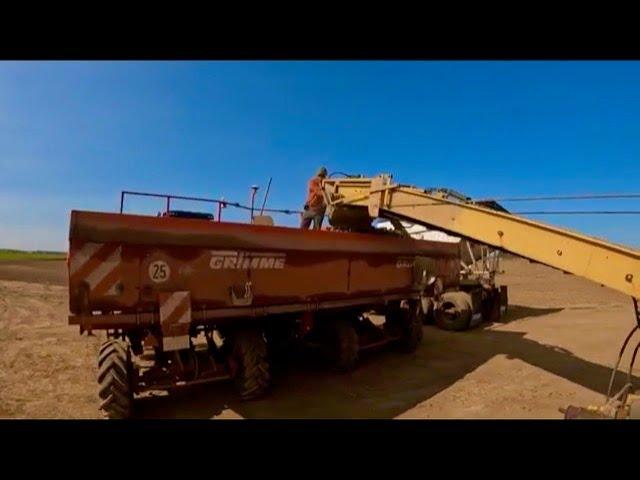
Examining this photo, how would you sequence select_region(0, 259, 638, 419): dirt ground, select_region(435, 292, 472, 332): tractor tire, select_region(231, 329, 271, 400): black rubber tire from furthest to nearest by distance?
select_region(435, 292, 472, 332): tractor tire → select_region(231, 329, 271, 400): black rubber tire → select_region(0, 259, 638, 419): dirt ground

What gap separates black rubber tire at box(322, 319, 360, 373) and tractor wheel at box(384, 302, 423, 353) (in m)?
1.80

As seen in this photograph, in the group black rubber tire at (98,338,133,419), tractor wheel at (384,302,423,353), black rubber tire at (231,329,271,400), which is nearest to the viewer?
black rubber tire at (98,338,133,419)

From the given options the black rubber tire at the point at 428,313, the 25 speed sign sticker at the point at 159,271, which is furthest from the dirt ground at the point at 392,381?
the 25 speed sign sticker at the point at 159,271

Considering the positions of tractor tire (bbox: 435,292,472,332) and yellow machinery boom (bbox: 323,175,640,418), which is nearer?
yellow machinery boom (bbox: 323,175,640,418)

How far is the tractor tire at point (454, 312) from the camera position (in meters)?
11.7

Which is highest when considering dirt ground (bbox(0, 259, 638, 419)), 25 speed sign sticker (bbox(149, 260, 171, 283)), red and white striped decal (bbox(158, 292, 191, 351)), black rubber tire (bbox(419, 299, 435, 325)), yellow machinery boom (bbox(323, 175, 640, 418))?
yellow machinery boom (bbox(323, 175, 640, 418))

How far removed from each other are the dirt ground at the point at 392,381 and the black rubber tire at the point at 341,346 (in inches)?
7.9

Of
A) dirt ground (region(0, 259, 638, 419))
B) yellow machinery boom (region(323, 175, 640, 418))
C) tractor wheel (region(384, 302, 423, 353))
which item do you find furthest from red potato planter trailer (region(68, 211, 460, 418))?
tractor wheel (region(384, 302, 423, 353))

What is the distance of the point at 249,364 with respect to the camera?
5.81 meters

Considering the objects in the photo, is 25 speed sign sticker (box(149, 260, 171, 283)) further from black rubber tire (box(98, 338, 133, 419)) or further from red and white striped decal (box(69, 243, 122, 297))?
black rubber tire (box(98, 338, 133, 419))

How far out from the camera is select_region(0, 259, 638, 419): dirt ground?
18.6 ft

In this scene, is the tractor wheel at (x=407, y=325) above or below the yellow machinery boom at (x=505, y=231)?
below

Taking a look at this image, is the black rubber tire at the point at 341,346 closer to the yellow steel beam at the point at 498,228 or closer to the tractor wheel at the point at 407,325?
the tractor wheel at the point at 407,325
